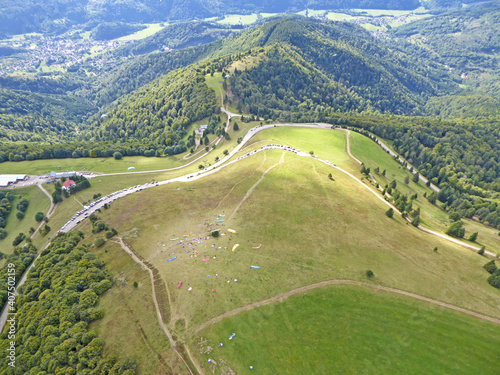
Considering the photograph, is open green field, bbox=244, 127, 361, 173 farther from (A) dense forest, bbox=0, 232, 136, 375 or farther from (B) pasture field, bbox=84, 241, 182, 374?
(A) dense forest, bbox=0, 232, 136, 375

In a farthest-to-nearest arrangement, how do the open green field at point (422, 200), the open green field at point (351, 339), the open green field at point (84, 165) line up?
the open green field at point (84, 165) → the open green field at point (422, 200) → the open green field at point (351, 339)

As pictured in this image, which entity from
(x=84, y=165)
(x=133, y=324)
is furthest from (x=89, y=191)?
(x=133, y=324)

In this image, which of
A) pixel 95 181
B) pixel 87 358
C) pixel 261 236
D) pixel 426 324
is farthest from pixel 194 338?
pixel 95 181

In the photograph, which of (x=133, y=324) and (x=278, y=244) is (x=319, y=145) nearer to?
(x=278, y=244)

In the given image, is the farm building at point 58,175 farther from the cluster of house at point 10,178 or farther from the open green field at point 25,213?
the cluster of house at point 10,178

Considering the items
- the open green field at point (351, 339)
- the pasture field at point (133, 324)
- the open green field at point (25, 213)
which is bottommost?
the open green field at point (25, 213)

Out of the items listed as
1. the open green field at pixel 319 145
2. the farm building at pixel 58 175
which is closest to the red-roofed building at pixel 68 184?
the farm building at pixel 58 175
